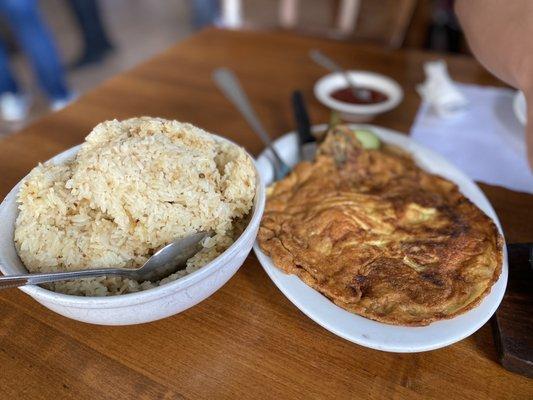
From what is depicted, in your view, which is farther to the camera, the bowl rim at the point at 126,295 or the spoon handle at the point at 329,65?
the spoon handle at the point at 329,65

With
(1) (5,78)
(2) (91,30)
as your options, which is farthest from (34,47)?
(2) (91,30)

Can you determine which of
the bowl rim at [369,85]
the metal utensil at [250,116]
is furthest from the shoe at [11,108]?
the bowl rim at [369,85]

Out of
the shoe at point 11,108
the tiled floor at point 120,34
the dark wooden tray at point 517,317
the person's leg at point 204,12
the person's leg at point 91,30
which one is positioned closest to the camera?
the dark wooden tray at point 517,317

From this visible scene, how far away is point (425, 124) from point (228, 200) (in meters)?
1.02

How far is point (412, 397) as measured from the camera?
29.2 inches

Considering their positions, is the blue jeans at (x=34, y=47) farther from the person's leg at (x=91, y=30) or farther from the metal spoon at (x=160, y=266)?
the metal spoon at (x=160, y=266)

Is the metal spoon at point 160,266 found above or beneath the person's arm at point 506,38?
beneath

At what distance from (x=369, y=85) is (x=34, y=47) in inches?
115

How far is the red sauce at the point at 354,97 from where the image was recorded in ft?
5.27

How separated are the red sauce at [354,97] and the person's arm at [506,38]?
390 mm

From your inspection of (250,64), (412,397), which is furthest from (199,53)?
(412,397)

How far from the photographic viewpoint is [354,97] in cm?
163

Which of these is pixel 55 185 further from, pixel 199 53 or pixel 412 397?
pixel 199 53

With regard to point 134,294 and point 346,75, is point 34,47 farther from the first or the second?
point 134,294
